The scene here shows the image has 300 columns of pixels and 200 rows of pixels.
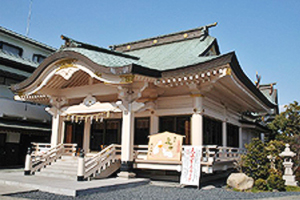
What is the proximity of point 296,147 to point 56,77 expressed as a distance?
13.0 m

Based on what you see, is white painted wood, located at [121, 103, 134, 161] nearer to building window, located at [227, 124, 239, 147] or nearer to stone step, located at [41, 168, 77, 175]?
stone step, located at [41, 168, 77, 175]

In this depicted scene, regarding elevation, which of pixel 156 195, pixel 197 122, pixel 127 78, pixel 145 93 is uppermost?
pixel 127 78

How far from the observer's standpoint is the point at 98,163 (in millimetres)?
12086

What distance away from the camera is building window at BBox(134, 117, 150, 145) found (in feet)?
46.0

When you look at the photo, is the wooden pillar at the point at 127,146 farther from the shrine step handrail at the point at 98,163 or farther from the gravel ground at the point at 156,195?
the gravel ground at the point at 156,195

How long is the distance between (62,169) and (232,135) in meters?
10.8

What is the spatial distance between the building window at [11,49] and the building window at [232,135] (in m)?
16.8

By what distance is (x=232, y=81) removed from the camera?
39.9 ft

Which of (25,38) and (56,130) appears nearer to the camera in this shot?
(56,130)

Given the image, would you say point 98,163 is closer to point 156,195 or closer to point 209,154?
point 156,195

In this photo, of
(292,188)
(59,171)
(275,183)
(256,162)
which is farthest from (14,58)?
(292,188)

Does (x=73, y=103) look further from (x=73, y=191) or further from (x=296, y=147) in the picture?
(x=296, y=147)

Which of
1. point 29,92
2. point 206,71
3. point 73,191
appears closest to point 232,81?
point 206,71

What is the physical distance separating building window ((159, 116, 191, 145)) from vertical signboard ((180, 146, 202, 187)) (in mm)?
1644
